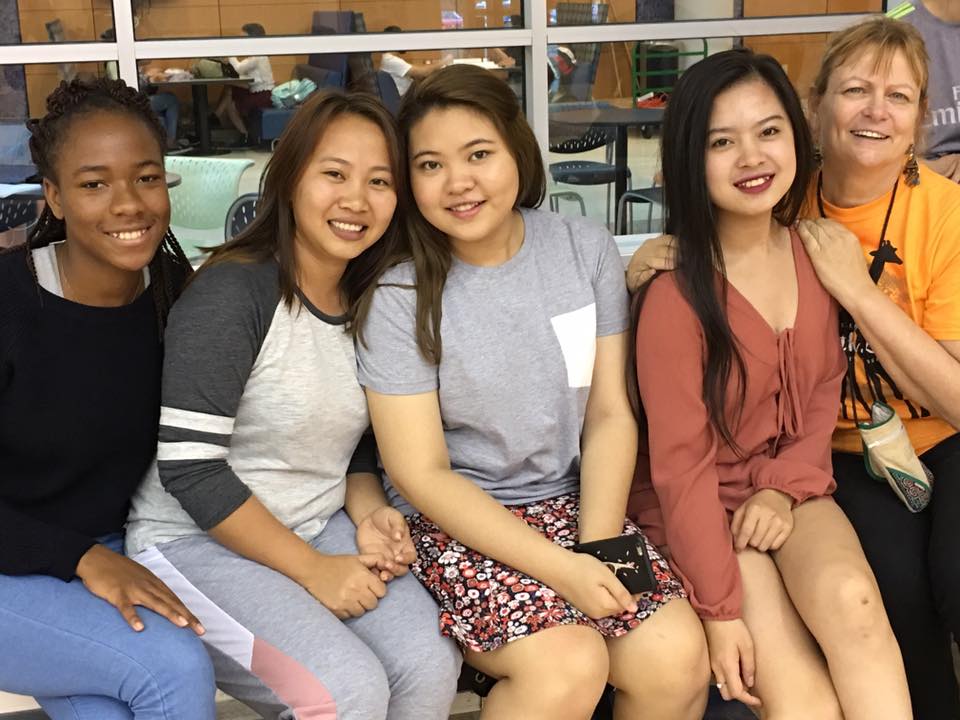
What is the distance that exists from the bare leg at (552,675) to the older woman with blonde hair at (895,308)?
625mm

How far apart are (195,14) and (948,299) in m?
2.56

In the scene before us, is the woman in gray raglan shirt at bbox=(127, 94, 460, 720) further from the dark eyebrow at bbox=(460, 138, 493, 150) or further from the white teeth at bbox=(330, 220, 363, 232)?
the dark eyebrow at bbox=(460, 138, 493, 150)

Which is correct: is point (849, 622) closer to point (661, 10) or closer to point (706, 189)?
point (706, 189)

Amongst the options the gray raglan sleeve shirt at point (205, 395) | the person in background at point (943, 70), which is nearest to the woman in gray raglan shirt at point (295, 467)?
the gray raglan sleeve shirt at point (205, 395)

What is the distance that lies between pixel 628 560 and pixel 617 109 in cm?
253

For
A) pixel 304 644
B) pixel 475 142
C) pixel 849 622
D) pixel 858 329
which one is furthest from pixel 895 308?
pixel 304 644

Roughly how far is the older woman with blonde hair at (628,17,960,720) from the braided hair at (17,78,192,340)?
0.92m

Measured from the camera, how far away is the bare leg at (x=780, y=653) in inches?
79.0

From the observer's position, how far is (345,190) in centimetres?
210

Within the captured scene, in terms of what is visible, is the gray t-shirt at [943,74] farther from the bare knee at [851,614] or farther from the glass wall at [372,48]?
the bare knee at [851,614]

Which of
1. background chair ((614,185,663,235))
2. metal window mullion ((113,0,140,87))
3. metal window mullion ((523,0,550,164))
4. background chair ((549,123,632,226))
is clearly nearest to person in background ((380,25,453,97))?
metal window mullion ((523,0,550,164))

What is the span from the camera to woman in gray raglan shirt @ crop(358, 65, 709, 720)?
1.99 m

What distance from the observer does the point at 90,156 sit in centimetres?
203

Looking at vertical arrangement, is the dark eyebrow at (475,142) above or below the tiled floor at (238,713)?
above
